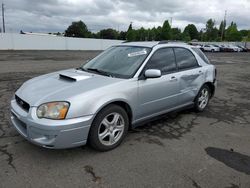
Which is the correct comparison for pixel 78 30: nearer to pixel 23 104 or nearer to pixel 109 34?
pixel 109 34

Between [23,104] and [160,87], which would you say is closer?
[23,104]

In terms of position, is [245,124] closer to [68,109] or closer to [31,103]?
[68,109]

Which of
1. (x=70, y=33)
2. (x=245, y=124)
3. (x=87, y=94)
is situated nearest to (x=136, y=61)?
(x=87, y=94)

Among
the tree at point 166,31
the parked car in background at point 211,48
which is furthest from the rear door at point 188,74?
the tree at point 166,31

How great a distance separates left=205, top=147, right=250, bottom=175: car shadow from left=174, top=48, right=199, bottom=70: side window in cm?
182

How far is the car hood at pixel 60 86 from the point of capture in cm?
308

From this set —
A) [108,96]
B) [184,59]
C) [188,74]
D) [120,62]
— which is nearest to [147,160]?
[108,96]

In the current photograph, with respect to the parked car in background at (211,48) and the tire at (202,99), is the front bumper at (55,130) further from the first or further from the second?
the parked car in background at (211,48)

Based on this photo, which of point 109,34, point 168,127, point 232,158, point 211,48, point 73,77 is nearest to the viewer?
point 232,158

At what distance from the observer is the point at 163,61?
437 cm

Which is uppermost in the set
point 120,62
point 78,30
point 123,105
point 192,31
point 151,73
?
point 192,31

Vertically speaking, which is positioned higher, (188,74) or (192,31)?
(192,31)

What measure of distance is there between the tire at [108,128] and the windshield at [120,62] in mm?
661

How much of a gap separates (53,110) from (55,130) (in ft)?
0.86
